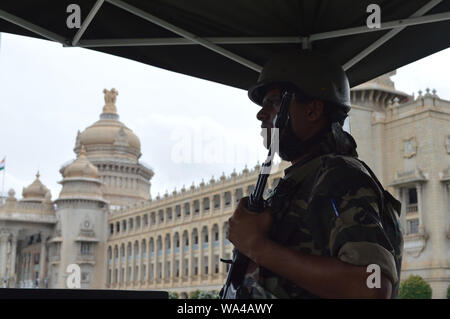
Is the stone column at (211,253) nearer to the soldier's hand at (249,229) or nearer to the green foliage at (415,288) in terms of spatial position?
the green foliage at (415,288)

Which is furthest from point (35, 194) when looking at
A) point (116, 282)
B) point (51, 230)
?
point (116, 282)

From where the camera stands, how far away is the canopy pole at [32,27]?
3.59 metres

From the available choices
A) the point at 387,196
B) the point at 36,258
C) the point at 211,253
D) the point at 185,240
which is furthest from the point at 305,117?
the point at 36,258

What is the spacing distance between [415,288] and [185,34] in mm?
28957

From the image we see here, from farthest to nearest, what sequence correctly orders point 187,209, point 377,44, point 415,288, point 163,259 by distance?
point 163,259 → point 187,209 → point 415,288 → point 377,44

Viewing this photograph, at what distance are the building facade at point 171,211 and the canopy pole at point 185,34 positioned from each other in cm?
2905

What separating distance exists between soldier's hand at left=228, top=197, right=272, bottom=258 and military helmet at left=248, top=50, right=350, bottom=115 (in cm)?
42

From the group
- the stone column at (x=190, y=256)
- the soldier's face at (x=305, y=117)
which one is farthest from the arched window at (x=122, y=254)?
the soldier's face at (x=305, y=117)

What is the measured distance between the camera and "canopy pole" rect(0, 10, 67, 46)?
11.8ft

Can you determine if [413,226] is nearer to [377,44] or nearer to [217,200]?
[217,200]

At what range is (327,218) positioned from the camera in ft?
5.23

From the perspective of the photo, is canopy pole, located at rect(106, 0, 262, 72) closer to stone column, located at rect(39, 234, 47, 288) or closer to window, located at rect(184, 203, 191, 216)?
window, located at rect(184, 203, 191, 216)
